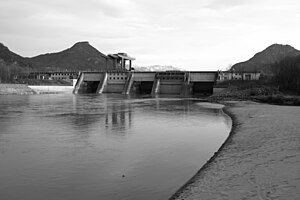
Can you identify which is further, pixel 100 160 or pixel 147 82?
pixel 147 82

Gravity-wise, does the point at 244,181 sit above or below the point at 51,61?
below

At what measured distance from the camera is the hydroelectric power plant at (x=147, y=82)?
6228cm

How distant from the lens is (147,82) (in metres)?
67.6

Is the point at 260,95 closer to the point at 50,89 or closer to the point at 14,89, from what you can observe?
the point at 50,89

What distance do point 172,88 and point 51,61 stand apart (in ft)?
502

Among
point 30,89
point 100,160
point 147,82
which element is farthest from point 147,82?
point 100,160

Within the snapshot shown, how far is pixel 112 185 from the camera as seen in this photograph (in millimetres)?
6773

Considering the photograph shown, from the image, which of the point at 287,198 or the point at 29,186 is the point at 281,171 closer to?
the point at 287,198

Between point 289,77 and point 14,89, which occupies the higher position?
point 289,77

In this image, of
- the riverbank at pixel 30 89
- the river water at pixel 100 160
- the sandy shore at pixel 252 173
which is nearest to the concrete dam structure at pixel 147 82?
the riverbank at pixel 30 89

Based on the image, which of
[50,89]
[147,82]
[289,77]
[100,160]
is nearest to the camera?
[100,160]

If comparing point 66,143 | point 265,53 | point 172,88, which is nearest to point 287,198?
point 66,143

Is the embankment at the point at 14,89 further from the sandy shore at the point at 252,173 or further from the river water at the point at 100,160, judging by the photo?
the sandy shore at the point at 252,173

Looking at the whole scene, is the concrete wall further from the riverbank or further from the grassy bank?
the riverbank
